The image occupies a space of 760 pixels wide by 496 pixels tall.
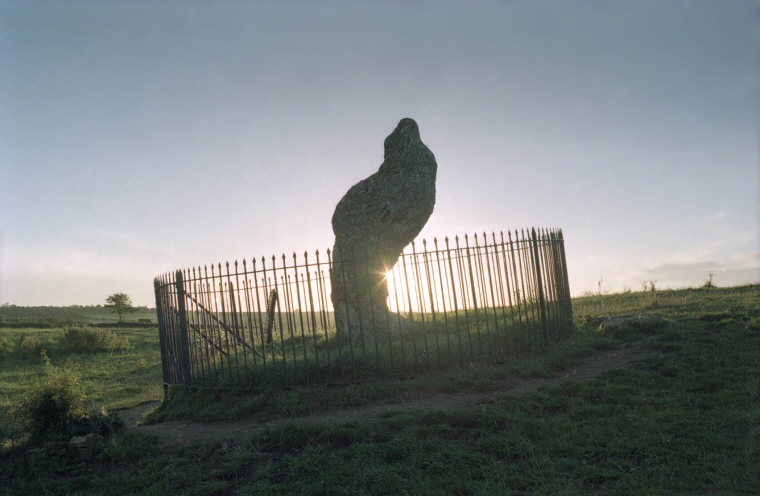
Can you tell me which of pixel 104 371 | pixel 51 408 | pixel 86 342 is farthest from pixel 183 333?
pixel 86 342

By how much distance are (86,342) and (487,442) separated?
23.9m

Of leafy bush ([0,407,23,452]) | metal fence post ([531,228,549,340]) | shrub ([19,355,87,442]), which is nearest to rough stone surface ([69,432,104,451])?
shrub ([19,355,87,442])

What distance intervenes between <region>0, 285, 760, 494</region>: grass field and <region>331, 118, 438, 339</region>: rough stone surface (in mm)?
2986

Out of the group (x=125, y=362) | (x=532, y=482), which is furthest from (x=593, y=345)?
(x=125, y=362)

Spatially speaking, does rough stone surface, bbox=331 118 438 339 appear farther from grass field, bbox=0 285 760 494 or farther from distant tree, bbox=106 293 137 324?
distant tree, bbox=106 293 137 324

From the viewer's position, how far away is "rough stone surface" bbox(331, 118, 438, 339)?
37.6 feet

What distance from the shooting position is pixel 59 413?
830 cm

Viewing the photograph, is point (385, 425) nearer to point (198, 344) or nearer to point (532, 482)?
point (532, 482)

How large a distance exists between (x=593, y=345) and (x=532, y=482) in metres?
6.38

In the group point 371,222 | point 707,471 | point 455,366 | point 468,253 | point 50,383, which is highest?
point 371,222

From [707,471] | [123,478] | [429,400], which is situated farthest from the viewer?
[429,400]

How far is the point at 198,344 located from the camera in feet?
35.5

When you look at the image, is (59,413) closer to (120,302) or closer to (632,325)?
(632,325)

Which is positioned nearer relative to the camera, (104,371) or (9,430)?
(9,430)
